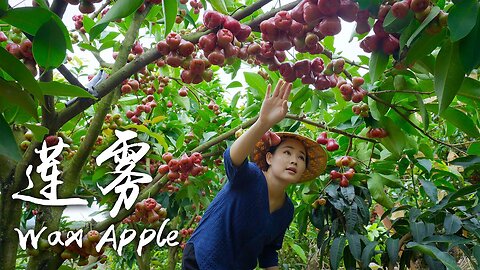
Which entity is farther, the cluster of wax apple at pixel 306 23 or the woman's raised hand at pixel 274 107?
the woman's raised hand at pixel 274 107

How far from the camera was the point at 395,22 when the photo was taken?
0.76m

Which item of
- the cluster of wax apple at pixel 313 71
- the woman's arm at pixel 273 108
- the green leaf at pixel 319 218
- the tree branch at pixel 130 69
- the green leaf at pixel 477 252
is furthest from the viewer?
the green leaf at pixel 319 218

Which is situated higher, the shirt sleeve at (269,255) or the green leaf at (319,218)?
the green leaf at (319,218)

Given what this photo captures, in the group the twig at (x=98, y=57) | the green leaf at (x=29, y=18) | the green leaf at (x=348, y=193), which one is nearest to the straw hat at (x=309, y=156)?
the green leaf at (x=348, y=193)

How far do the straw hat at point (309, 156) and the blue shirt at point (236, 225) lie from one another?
0.18 meters

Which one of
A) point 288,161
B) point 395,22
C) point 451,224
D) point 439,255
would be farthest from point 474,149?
point 395,22

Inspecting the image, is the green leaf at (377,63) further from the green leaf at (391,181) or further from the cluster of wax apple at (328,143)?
the green leaf at (391,181)

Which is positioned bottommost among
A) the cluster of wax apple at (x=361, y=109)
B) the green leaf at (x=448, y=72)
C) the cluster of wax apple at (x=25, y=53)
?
the green leaf at (x=448, y=72)

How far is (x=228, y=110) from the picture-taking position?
2170 mm

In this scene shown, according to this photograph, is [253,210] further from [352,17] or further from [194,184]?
[352,17]

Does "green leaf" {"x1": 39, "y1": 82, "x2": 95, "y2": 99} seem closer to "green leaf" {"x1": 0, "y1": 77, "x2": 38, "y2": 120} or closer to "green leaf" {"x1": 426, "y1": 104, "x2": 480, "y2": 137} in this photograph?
"green leaf" {"x1": 0, "y1": 77, "x2": 38, "y2": 120}

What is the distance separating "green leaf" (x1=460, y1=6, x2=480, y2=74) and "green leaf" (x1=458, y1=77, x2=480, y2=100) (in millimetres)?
327

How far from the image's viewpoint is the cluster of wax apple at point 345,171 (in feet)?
5.38

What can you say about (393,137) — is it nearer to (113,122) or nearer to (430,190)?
(430,190)
